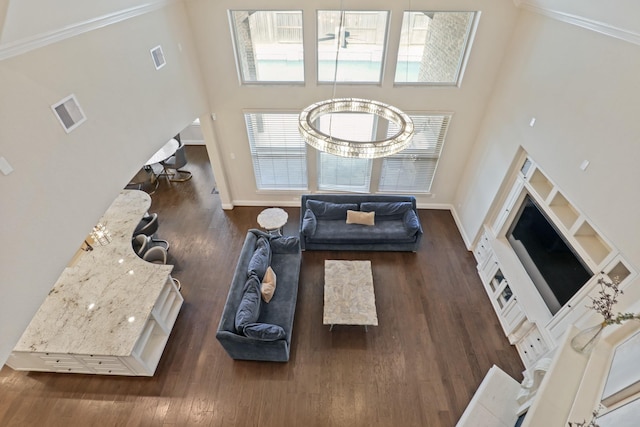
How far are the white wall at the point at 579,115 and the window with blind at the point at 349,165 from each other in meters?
2.42

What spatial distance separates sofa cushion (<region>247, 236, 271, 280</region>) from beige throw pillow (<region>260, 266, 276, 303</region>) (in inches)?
3.3

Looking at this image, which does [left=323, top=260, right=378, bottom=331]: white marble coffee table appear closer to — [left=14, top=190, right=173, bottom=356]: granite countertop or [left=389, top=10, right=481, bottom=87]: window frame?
[left=14, top=190, right=173, bottom=356]: granite countertop

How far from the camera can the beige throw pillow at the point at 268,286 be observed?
481 centimetres

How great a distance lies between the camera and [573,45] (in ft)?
11.9

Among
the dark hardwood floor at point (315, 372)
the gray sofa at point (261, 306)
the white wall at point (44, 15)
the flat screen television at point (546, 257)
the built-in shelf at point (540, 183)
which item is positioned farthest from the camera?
the built-in shelf at point (540, 183)

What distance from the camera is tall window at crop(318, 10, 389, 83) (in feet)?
16.5

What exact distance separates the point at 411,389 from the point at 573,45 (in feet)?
16.2

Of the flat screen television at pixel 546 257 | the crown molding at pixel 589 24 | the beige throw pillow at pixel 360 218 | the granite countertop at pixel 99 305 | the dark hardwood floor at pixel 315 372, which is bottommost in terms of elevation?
the dark hardwood floor at pixel 315 372

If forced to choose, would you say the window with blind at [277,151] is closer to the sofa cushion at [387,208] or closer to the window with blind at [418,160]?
the sofa cushion at [387,208]

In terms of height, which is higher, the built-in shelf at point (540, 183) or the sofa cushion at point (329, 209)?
the built-in shelf at point (540, 183)

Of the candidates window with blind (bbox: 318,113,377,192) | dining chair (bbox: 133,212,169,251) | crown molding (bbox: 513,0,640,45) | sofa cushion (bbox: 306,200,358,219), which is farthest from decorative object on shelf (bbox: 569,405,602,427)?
dining chair (bbox: 133,212,169,251)

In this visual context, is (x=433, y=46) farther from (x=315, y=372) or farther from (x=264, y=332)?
(x=315, y=372)

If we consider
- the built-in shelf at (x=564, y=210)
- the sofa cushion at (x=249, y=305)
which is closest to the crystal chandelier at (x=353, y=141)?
the built-in shelf at (x=564, y=210)

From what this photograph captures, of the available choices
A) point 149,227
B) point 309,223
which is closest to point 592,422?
point 309,223
